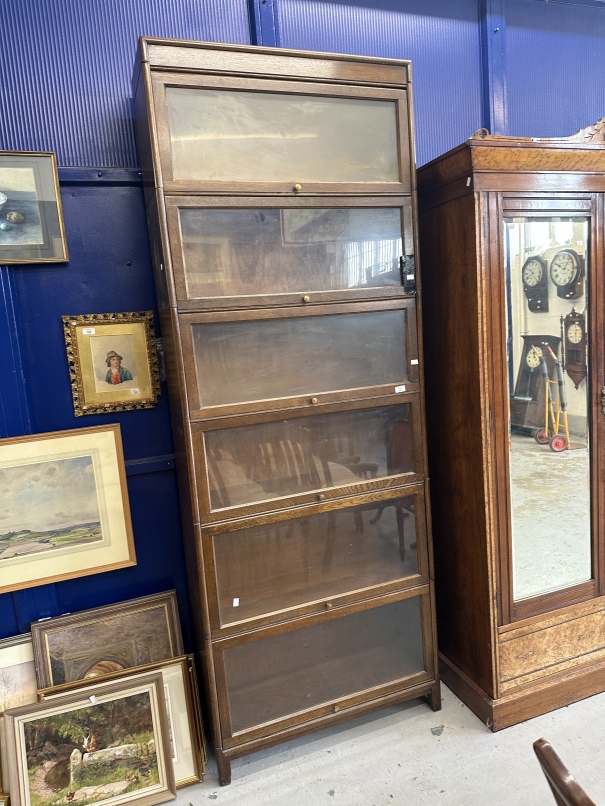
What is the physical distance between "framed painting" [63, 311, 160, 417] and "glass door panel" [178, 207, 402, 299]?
48 centimetres

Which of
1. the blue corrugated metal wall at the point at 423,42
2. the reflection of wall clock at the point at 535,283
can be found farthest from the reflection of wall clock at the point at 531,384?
the blue corrugated metal wall at the point at 423,42

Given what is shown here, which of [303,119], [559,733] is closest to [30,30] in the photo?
[303,119]

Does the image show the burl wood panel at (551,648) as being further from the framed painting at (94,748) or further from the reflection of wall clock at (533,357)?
the framed painting at (94,748)

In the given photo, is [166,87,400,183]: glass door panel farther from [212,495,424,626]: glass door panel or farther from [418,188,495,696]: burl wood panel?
[212,495,424,626]: glass door panel

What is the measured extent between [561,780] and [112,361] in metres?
1.77

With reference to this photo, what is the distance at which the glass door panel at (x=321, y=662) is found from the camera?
1.85 m

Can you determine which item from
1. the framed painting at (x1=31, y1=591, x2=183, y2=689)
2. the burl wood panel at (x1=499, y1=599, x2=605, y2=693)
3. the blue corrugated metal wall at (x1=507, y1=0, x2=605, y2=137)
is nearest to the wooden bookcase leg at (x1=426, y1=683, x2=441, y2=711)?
the burl wood panel at (x1=499, y1=599, x2=605, y2=693)

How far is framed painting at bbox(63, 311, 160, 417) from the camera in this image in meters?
1.93

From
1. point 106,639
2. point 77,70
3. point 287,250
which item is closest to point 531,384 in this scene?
point 287,250

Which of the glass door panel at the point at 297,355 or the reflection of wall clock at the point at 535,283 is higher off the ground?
the reflection of wall clock at the point at 535,283

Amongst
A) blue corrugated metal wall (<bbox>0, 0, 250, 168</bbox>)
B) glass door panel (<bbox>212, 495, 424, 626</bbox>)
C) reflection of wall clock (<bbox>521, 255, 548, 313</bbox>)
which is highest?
blue corrugated metal wall (<bbox>0, 0, 250, 168</bbox>)

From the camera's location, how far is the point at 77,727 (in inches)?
70.4

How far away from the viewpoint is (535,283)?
1.89m

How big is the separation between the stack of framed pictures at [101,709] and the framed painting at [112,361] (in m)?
0.79
